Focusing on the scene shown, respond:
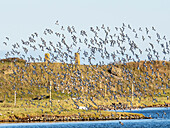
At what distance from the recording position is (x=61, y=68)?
615 ft

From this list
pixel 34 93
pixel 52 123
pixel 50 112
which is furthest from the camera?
pixel 34 93

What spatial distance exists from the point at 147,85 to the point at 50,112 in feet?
348

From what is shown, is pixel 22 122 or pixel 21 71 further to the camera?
pixel 21 71

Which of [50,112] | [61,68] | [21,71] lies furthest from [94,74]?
[50,112]

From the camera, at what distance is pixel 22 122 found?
274 ft

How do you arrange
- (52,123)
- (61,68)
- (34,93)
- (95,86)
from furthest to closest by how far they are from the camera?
(61,68), (95,86), (34,93), (52,123)

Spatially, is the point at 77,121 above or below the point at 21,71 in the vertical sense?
below

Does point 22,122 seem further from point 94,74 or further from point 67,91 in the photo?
point 94,74

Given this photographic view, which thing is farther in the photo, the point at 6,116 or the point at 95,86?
the point at 95,86

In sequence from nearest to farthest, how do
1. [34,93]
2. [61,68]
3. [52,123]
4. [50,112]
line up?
[52,123]
[50,112]
[34,93]
[61,68]

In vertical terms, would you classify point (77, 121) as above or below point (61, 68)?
below

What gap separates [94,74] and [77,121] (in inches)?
4128

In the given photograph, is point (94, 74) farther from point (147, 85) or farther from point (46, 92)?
point (46, 92)

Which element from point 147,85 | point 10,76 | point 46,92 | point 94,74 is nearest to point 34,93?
point 46,92
